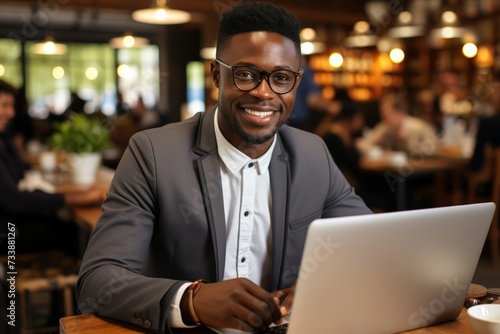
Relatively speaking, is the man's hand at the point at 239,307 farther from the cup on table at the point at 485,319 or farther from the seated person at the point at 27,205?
the seated person at the point at 27,205

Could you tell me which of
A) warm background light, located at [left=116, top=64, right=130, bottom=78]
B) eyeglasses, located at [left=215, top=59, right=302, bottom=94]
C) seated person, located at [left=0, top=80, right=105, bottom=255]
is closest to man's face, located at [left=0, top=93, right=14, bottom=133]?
seated person, located at [left=0, top=80, right=105, bottom=255]

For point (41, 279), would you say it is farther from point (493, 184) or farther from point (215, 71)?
point (493, 184)

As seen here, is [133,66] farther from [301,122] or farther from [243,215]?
[243,215]

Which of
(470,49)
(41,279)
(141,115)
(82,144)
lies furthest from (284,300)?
(141,115)

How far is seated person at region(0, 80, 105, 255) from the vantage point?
3.21 metres

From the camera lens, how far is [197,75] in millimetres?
14250

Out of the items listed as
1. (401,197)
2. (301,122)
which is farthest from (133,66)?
(401,197)

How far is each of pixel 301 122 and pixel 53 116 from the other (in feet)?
16.5

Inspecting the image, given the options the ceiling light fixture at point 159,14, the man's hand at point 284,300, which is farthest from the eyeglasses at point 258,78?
the ceiling light fixture at point 159,14

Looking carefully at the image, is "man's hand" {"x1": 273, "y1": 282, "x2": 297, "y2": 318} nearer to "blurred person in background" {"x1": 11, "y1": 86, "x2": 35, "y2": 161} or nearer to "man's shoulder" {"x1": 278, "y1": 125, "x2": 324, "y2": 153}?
"man's shoulder" {"x1": 278, "y1": 125, "x2": 324, "y2": 153}

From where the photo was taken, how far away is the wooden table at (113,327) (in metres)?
1.27

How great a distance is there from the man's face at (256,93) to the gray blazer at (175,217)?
0.39ft

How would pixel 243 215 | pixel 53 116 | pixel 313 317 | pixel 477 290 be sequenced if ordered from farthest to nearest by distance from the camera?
pixel 53 116
pixel 243 215
pixel 477 290
pixel 313 317

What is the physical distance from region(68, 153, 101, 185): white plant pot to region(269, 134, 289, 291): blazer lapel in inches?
92.3
